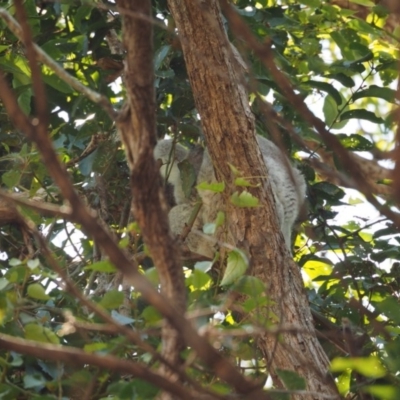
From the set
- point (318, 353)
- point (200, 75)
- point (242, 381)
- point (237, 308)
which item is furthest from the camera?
point (200, 75)

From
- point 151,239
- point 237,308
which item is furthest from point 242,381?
point 237,308

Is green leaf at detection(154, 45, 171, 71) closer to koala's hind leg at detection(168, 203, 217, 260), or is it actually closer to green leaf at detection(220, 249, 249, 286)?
koala's hind leg at detection(168, 203, 217, 260)

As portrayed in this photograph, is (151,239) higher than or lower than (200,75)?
lower

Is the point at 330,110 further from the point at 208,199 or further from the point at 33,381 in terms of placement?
the point at 33,381

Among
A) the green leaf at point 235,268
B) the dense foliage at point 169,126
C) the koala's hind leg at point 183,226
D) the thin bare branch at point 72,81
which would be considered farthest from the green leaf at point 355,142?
the thin bare branch at point 72,81

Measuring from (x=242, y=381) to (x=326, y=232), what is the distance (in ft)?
10.0

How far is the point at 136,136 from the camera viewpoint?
3.66 ft

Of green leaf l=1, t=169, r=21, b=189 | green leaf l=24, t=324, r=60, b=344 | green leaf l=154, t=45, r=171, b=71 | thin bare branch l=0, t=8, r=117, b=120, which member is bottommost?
green leaf l=24, t=324, r=60, b=344

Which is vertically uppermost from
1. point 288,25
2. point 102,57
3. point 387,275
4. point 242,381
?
point 288,25

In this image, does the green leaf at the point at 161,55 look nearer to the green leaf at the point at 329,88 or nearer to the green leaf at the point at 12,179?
the green leaf at the point at 329,88

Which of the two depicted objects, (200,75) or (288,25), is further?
(288,25)

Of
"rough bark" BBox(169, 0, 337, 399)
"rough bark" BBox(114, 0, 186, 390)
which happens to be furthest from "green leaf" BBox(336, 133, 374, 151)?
"rough bark" BBox(114, 0, 186, 390)

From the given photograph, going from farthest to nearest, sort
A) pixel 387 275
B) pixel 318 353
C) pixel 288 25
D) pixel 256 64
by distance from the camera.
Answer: pixel 288 25, pixel 256 64, pixel 387 275, pixel 318 353

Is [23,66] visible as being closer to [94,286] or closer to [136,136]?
[94,286]
